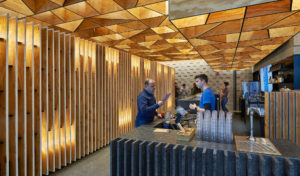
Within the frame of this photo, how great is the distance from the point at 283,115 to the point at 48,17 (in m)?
5.84

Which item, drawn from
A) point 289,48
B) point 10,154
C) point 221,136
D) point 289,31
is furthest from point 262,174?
point 289,48

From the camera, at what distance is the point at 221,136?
1878 mm

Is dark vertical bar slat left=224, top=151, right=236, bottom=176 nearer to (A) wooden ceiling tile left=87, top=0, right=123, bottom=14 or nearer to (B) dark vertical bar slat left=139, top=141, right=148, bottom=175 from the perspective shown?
(B) dark vertical bar slat left=139, top=141, right=148, bottom=175

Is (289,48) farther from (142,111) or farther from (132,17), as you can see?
(142,111)

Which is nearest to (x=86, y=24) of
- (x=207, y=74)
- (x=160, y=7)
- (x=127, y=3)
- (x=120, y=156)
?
(x=127, y=3)

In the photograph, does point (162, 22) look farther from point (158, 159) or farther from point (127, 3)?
point (158, 159)

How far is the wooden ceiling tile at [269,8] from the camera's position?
5.90 ft

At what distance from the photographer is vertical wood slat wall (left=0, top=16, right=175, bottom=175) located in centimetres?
264

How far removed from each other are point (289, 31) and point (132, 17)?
10.5 feet

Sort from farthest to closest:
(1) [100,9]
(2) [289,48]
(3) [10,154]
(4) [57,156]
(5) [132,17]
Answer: (2) [289,48]
(5) [132,17]
(1) [100,9]
(4) [57,156]
(3) [10,154]

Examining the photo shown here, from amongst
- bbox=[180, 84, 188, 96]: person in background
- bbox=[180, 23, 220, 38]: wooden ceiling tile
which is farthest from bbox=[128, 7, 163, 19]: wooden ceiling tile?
bbox=[180, 84, 188, 96]: person in background

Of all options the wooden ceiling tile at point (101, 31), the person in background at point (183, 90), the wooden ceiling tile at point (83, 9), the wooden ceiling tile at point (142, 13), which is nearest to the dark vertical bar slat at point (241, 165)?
the wooden ceiling tile at point (142, 13)

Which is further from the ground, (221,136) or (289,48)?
(289,48)

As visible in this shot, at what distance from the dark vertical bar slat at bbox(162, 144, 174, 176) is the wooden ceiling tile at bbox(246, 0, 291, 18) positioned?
1771 mm
